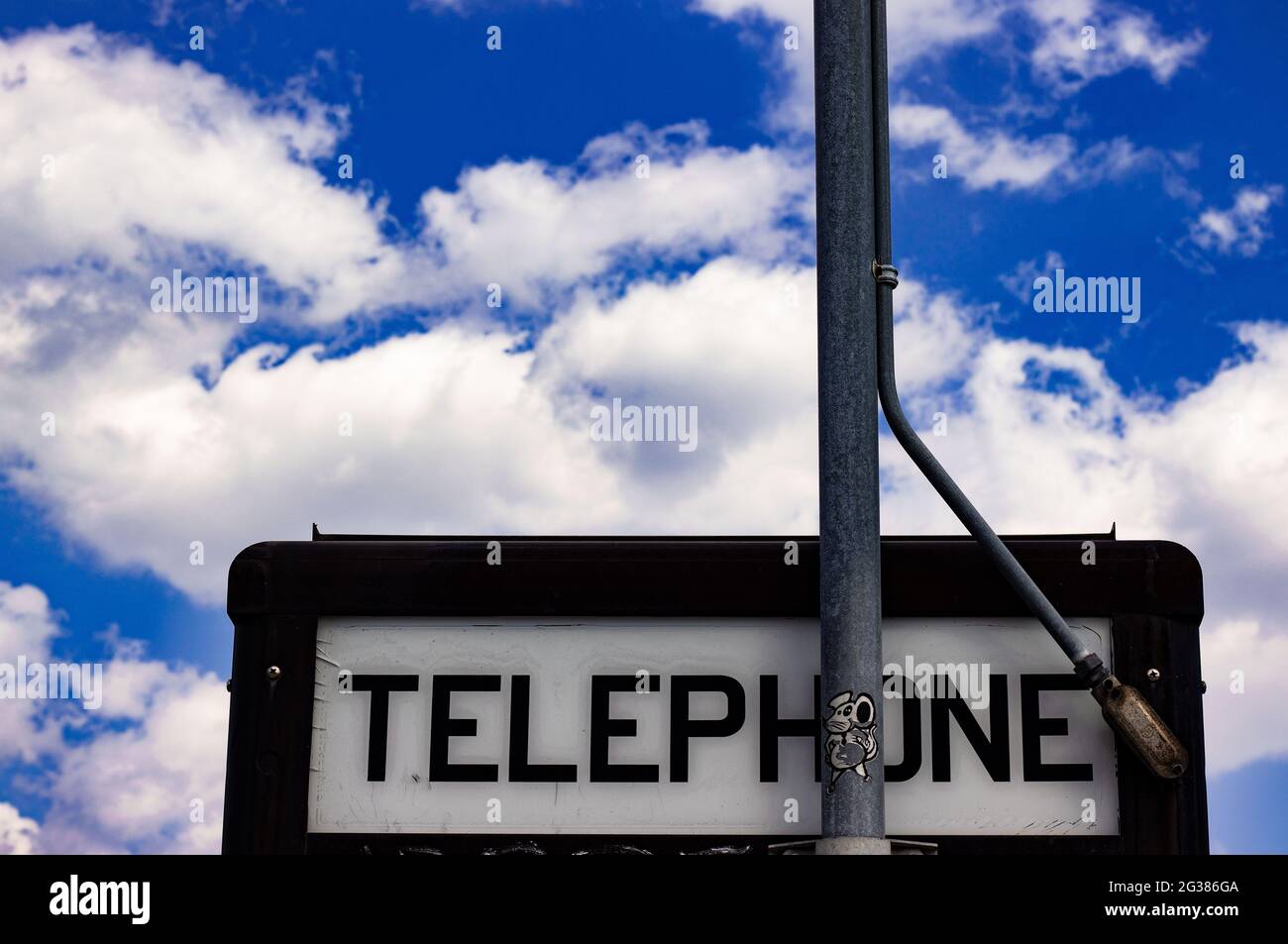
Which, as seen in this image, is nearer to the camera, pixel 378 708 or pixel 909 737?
pixel 909 737

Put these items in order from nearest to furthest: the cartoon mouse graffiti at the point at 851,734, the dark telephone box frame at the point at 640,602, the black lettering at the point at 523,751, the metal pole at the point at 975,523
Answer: the cartoon mouse graffiti at the point at 851,734 → the metal pole at the point at 975,523 → the dark telephone box frame at the point at 640,602 → the black lettering at the point at 523,751

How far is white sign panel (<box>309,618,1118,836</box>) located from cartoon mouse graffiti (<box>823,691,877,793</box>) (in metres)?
0.89

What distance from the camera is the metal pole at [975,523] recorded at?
6.68 metres

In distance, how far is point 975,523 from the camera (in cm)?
671

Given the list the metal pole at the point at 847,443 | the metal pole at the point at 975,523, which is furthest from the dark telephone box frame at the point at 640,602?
the metal pole at the point at 847,443

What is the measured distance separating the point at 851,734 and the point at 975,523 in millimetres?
1170

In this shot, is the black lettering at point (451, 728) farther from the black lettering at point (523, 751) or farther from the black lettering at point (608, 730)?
the black lettering at point (608, 730)

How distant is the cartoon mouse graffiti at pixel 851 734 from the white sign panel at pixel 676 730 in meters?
0.89

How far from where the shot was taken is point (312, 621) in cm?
734

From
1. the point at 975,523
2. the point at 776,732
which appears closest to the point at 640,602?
the point at 776,732

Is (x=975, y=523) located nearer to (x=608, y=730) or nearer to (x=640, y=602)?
(x=640, y=602)

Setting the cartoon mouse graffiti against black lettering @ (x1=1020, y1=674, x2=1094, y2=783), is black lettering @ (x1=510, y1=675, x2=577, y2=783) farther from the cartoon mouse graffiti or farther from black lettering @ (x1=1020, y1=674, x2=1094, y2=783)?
black lettering @ (x1=1020, y1=674, x2=1094, y2=783)
